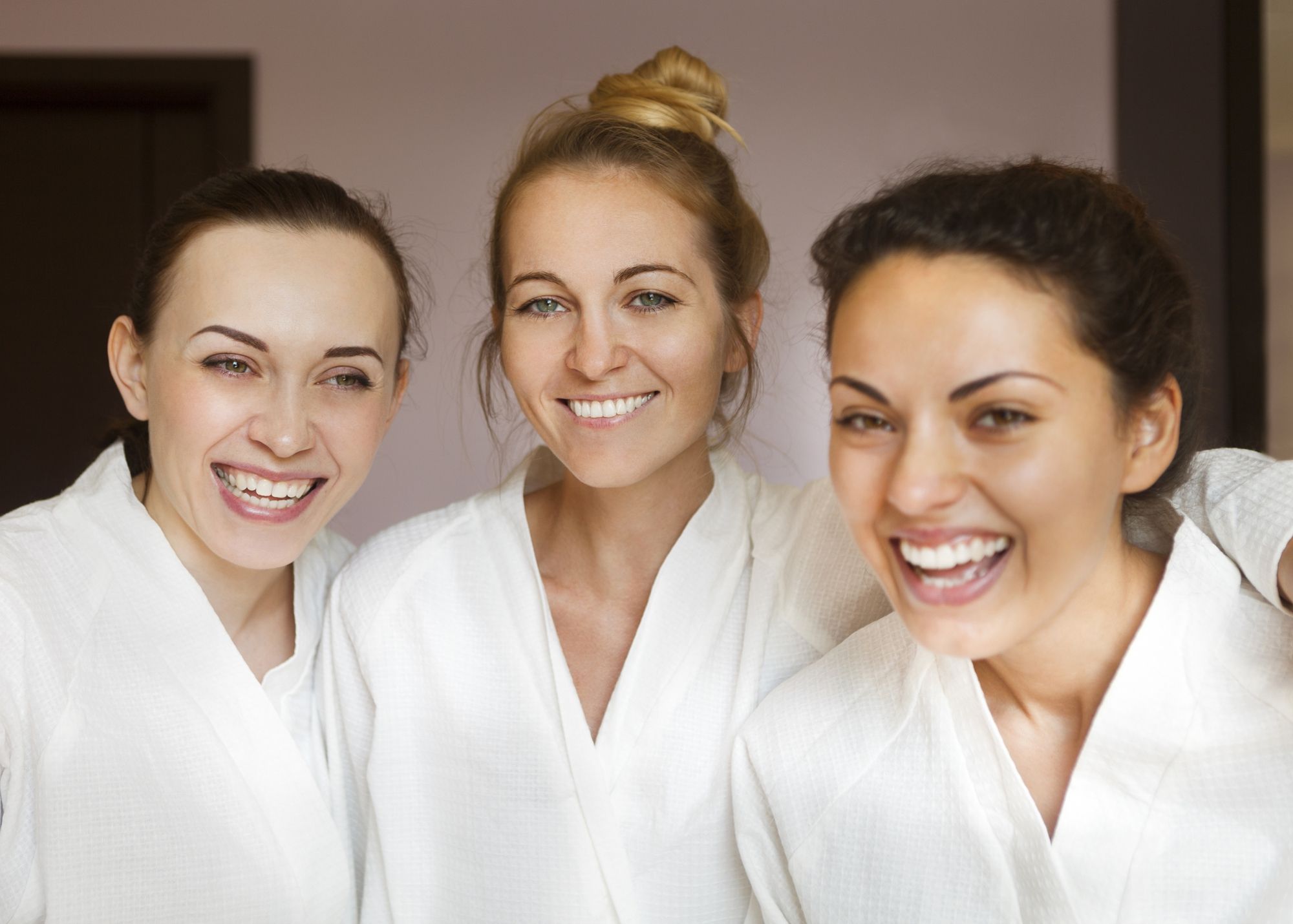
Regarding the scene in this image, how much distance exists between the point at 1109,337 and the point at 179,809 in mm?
1243

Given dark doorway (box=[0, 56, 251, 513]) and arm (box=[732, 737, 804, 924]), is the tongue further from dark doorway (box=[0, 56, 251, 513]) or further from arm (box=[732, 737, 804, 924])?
dark doorway (box=[0, 56, 251, 513])

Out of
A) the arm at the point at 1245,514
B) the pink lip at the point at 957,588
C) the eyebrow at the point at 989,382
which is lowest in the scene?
the pink lip at the point at 957,588

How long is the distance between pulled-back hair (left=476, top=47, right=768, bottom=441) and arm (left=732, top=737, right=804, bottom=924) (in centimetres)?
58

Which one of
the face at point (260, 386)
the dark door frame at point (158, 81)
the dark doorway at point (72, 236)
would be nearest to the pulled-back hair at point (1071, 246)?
the face at point (260, 386)

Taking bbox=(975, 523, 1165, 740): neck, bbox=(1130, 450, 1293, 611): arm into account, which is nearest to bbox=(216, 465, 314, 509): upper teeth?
bbox=(975, 523, 1165, 740): neck

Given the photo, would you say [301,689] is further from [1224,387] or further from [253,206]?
[1224,387]

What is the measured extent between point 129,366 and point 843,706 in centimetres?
109

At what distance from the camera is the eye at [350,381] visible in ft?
5.21

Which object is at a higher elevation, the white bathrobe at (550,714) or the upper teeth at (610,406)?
the upper teeth at (610,406)

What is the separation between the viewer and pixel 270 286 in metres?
1.51

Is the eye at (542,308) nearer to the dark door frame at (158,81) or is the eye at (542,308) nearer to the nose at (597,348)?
the nose at (597,348)

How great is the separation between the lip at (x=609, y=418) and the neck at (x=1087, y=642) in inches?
22.7

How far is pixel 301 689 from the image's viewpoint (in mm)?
1662

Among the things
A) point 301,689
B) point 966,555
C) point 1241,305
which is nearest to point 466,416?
point 301,689
